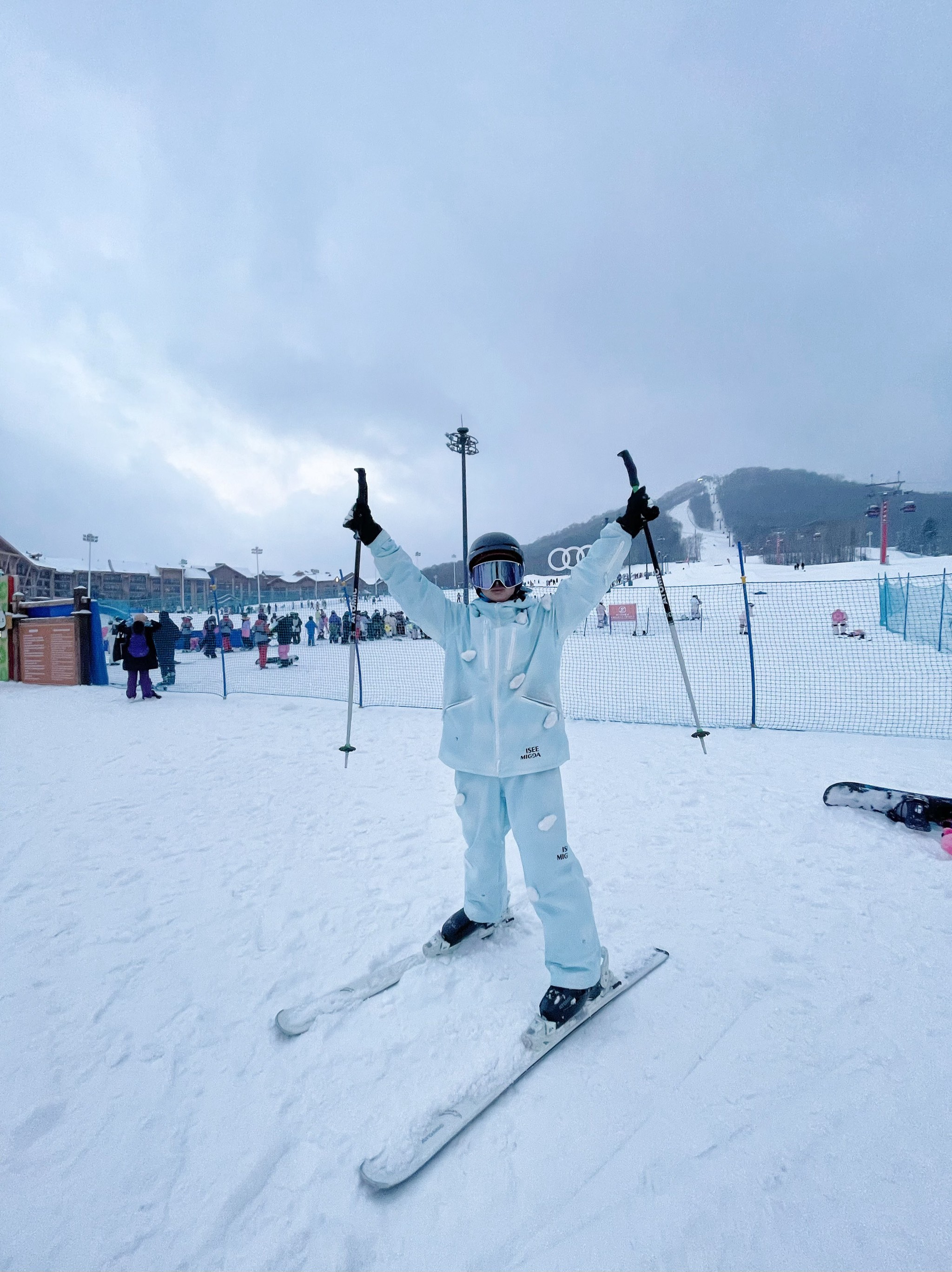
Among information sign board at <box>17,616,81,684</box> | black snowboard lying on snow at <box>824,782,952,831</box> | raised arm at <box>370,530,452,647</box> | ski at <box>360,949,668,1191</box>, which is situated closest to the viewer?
ski at <box>360,949,668,1191</box>

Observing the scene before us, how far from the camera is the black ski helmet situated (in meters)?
2.47

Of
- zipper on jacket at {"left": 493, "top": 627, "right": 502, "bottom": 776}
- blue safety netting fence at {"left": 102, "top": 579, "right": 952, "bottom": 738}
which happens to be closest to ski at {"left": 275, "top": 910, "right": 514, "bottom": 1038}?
zipper on jacket at {"left": 493, "top": 627, "right": 502, "bottom": 776}

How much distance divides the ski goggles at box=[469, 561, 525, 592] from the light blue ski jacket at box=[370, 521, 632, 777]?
9cm

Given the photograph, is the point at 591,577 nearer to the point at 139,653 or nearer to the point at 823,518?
the point at 139,653

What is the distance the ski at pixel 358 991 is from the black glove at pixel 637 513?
2.22 meters

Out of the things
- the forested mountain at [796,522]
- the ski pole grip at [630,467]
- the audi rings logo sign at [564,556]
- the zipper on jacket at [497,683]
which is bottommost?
the zipper on jacket at [497,683]

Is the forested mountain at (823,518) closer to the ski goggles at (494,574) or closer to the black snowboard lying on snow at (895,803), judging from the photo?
the black snowboard lying on snow at (895,803)

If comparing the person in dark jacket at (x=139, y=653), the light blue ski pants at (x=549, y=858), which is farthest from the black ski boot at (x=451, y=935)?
the person in dark jacket at (x=139, y=653)

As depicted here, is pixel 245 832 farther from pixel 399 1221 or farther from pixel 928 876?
pixel 928 876

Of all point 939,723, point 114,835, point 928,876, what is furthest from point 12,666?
point 939,723

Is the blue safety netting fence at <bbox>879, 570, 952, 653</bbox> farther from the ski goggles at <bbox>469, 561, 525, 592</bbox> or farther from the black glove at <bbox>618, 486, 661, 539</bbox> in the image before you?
the ski goggles at <bbox>469, 561, 525, 592</bbox>

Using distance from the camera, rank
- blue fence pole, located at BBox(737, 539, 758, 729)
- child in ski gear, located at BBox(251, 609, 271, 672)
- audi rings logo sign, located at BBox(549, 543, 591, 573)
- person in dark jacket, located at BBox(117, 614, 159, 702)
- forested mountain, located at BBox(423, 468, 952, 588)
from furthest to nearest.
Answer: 1. forested mountain, located at BBox(423, 468, 952, 588)
2. child in ski gear, located at BBox(251, 609, 271, 672)
3. audi rings logo sign, located at BBox(549, 543, 591, 573)
4. person in dark jacket, located at BBox(117, 614, 159, 702)
5. blue fence pole, located at BBox(737, 539, 758, 729)

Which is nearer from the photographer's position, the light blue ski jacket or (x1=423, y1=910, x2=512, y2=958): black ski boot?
the light blue ski jacket

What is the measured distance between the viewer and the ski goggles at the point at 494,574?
246 centimetres
